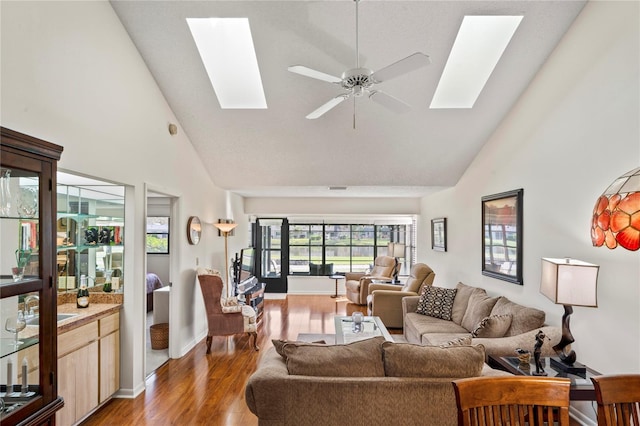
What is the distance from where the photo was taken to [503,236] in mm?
4082

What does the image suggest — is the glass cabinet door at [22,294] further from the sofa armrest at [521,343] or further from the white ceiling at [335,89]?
the sofa armrest at [521,343]

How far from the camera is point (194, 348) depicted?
4.67 m

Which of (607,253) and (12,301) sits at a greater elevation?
(607,253)

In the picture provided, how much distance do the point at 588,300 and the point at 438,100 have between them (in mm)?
2545

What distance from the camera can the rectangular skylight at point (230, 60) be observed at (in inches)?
130

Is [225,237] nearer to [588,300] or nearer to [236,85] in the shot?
[236,85]

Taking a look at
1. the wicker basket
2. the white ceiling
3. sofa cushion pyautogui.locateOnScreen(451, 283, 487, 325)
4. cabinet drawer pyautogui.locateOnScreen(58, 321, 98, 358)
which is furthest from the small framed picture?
cabinet drawer pyautogui.locateOnScreen(58, 321, 98, 358)

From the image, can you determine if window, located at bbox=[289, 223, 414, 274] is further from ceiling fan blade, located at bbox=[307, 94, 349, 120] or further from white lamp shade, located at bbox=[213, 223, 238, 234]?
ceiling fan blade, located at bbox=[307, 94, 349, 120]

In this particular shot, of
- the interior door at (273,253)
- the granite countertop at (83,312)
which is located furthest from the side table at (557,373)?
the interior door at (273,253)

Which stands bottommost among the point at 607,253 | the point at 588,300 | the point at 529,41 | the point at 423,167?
the point at 588,300

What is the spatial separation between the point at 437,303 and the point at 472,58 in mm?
2999

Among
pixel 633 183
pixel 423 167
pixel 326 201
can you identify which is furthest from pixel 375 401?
pixel 326 201

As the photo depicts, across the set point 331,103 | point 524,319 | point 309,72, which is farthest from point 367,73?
point 524,319

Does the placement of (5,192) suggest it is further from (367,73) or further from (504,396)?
(504,396)
